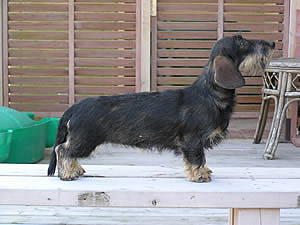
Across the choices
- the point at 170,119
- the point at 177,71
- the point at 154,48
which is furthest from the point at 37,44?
the point at 170,119

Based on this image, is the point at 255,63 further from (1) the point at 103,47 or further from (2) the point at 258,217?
(1) the point at 103,47

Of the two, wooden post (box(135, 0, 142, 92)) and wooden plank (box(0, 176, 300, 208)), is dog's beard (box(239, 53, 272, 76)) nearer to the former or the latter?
wooden plank (box(0, 176, 300, 208))

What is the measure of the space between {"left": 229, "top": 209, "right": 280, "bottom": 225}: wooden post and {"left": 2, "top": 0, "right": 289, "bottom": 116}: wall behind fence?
3.51 m

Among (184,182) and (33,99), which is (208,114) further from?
(33,99)

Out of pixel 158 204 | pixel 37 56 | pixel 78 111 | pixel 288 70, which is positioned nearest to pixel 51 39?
pixel 37 56

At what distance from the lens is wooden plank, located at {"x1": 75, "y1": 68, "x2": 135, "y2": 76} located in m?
5.25

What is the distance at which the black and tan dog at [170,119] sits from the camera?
187cm

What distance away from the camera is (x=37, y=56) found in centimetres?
527

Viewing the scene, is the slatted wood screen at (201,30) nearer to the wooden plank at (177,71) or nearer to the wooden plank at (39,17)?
the wooden plank at (177,71)

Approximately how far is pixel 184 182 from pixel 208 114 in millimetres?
343

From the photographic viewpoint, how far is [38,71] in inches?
209

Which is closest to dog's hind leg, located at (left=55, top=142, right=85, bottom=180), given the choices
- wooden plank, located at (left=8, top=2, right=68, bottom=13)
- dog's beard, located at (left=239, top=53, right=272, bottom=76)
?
dog's beard, located at (left=239, top=53, right=272, bottom=76)

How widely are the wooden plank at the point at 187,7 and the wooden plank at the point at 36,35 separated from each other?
4.14 ft

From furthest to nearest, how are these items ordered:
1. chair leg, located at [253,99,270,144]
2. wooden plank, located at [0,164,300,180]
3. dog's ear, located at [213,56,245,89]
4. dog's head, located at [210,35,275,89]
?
chair leg, located at [253,99,270,144], wooden plank, located at [0,164,300,180], dog's head, located at [210,35,275,89], dog's ear, located at [213,56,245,89]
